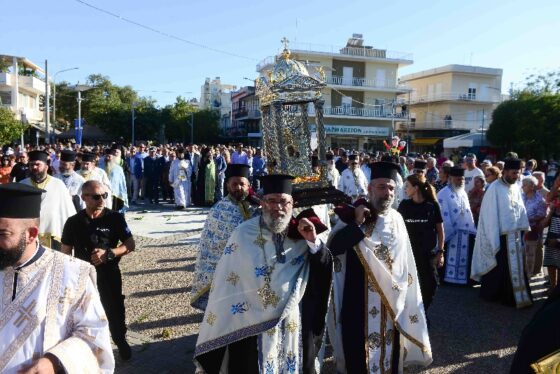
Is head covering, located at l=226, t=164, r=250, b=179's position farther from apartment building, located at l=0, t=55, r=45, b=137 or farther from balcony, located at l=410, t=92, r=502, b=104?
balcony, located at l=410, t=92, r=502, b=104

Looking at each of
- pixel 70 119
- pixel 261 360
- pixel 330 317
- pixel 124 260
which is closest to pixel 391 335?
pixel 330 317

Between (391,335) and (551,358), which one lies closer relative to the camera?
(551,358)

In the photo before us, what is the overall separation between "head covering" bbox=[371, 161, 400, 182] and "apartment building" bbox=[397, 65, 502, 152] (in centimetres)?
4941

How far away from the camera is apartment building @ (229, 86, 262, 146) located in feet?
194

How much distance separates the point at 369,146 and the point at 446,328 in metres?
42.6

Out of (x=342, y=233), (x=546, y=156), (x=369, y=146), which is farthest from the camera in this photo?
(x=369, y=146)

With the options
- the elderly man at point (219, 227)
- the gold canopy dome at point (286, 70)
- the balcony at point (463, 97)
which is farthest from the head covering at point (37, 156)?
the balcony at point (463, 97)

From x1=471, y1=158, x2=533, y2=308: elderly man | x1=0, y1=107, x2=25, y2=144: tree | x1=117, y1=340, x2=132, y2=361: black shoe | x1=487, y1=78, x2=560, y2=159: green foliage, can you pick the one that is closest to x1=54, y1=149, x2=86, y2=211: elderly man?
x1=117, y1=340, x2=132, y2=361: black shoe

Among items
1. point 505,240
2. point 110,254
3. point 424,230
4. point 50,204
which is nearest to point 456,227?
point 505,240

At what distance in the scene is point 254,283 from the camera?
362 centimetres

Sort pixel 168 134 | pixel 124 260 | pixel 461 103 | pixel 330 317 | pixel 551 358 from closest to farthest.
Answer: pixel 551 358 < pixel 330 317 < pixel 124 260 < pixel 461 103 < pixel 168 134

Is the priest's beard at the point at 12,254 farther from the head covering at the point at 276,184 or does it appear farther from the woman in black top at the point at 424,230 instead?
the woman in black top at the point at 424,230

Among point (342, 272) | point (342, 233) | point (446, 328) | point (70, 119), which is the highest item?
point (70, 119)

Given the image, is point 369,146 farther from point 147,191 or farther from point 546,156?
point 147,191
